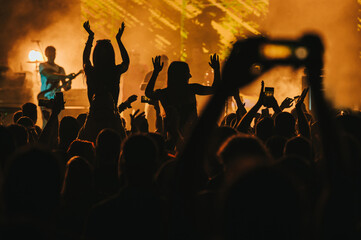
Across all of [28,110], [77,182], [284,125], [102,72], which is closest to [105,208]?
[77,182]

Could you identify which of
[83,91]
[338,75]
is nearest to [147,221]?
[83,91]

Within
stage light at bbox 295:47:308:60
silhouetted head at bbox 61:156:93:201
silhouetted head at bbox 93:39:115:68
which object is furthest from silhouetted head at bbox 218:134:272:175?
silhouetted head at bbox 93:39:115:68

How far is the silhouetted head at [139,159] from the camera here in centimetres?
169

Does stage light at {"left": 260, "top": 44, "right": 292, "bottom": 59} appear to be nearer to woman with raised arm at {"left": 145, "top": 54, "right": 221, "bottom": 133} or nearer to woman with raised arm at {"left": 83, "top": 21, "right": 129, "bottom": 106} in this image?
woman with raised arm at {"left": 145, "top": 54, "right": 221, "bottom": 133}

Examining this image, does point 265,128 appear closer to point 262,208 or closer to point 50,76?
point 262,208

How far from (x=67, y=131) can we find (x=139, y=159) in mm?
2204

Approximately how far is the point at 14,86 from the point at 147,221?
44.4 feet

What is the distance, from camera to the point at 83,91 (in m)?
10.9

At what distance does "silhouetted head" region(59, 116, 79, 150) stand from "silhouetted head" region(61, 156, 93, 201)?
1689mm

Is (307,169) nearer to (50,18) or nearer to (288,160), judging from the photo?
(288,160)

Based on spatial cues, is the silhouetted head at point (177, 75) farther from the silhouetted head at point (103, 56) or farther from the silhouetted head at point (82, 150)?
the silhouetted head at point (82, 150)

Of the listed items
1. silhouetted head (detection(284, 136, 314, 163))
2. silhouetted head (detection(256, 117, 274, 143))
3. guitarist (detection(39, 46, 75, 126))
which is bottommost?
silhouetted head (detection(284, 136, 314, 163))

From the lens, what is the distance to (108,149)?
2705 millimetres

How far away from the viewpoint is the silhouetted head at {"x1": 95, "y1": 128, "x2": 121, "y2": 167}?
2691 mm
